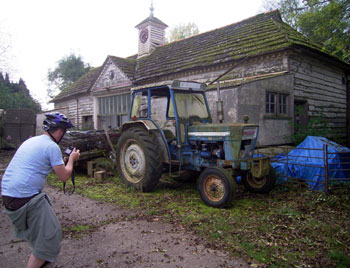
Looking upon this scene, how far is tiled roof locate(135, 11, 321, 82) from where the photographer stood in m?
9.36

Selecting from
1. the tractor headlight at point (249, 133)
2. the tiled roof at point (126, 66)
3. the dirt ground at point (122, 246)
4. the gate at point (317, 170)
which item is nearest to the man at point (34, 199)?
the dirt ground at point (122, 246)

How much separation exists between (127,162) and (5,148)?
1114cm

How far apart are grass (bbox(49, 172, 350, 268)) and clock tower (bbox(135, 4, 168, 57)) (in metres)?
12.1

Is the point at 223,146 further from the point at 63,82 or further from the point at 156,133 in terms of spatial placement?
the point at 63,82

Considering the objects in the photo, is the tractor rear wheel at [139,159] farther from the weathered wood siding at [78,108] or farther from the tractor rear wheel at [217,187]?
the weathered wood siding at [78,108]

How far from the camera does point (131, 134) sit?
6113mm

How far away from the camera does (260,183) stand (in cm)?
579

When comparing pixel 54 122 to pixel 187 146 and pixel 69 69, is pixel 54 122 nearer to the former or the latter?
pixel 187 146

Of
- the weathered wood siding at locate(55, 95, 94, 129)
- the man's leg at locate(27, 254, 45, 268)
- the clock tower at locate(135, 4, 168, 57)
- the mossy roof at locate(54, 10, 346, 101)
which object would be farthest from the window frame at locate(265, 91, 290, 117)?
the weathered wood siding at locate(55, 95, 94, 129)

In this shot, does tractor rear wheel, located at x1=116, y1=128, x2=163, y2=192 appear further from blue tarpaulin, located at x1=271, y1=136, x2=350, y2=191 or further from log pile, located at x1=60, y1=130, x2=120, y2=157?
blue tarpaulin, located at x1=271, y1=136, x2=350, y2=191

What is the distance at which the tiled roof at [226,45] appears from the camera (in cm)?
936

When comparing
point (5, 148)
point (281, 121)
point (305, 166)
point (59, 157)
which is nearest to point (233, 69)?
point (281, 121)

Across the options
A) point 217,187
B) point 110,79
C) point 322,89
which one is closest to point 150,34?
point 110,79


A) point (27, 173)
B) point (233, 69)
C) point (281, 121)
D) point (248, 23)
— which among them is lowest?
point (27, 173)
